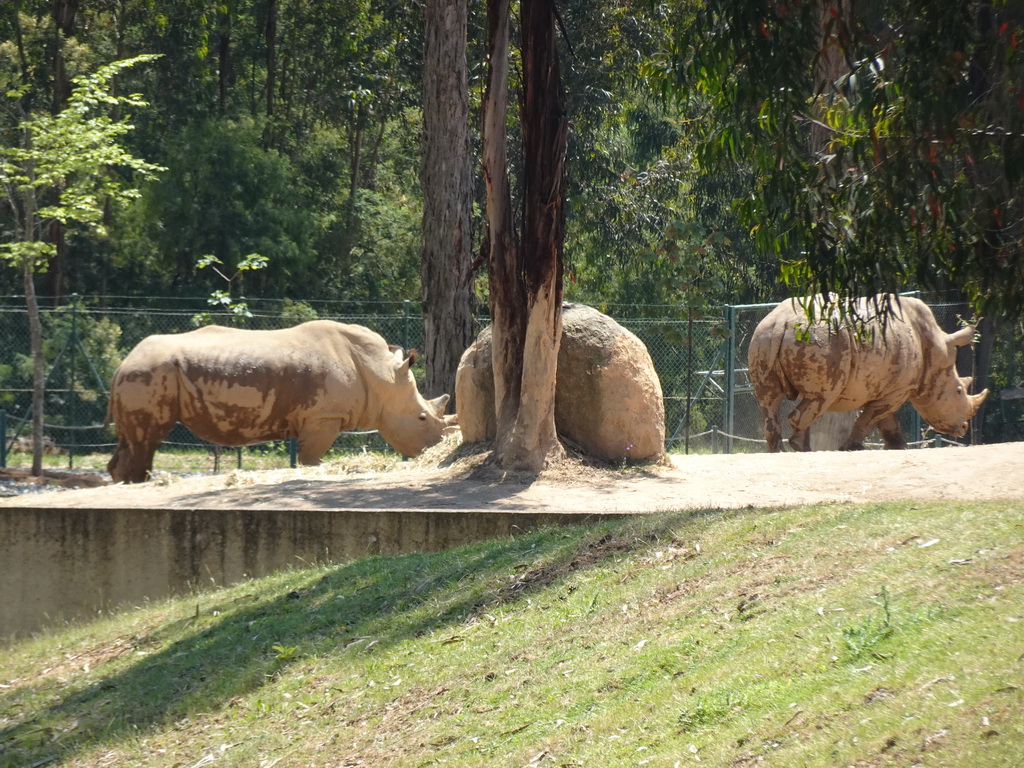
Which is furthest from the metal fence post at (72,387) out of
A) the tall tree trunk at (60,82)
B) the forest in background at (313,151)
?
the tall tree trunk at (60,82)

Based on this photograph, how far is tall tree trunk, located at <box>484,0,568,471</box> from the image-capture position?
10.3m

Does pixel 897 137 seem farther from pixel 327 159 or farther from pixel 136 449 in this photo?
pixel 327 159

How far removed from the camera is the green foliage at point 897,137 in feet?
17.5

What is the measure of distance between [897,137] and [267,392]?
9.53 meters

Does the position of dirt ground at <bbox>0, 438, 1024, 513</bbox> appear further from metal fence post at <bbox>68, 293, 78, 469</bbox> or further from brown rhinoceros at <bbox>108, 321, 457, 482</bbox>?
metal fence post at <bbox>68, 293, 78, 469</bbox>

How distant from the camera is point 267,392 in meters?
13.9

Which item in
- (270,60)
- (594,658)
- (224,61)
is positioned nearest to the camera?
(594,658)

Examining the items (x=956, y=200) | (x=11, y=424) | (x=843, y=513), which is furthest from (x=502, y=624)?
(x=11, y=424)

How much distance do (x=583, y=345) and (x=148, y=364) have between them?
5233mm

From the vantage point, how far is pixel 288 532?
9.70 metres

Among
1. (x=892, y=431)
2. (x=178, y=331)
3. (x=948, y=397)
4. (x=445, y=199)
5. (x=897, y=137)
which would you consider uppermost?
(x=445, y=199)

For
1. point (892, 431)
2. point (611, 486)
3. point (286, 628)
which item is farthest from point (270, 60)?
point (286, 628)

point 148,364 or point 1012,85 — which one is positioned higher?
point 1012,85

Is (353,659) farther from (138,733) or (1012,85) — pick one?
(1012,85)
